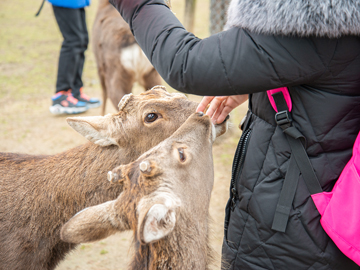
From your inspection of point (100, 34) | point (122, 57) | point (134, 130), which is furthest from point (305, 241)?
point (100, 34)

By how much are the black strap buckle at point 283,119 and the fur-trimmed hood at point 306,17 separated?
1.52ft

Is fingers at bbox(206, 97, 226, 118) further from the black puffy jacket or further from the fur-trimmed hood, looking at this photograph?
the fur-trimmed hood

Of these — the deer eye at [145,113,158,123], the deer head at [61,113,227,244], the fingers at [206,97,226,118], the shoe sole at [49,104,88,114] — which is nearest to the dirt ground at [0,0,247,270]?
the shoe sole at [49,104,88,114]

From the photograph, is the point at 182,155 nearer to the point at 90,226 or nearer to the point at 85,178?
the point at 90,226

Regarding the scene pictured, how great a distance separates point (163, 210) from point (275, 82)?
894 mm

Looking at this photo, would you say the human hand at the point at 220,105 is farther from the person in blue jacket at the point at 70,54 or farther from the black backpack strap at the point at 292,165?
the person in blue jacket at the point at 70,54

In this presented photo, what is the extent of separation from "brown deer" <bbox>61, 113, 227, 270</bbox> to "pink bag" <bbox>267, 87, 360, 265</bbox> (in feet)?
2.41

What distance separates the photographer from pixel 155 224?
73.5 inches

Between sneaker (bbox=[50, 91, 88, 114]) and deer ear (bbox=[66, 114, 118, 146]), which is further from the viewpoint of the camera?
sneaker (bbox=[50, 91, 88, 114])

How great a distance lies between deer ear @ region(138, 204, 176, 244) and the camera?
1.84m

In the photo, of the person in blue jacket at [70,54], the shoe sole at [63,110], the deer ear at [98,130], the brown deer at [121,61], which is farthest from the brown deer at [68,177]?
the person in blue jacket at [70,54]

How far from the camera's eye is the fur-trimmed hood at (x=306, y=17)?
1582mm

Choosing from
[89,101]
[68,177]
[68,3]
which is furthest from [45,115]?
[68,177]

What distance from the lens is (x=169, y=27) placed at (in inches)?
71.6
